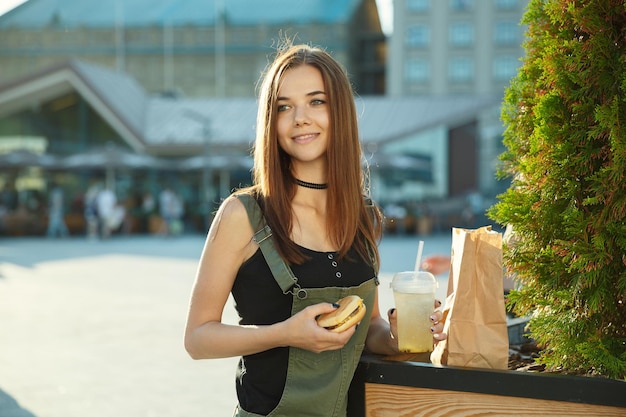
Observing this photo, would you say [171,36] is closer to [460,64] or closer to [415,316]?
[460,64]

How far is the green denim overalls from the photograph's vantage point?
80.9 inches

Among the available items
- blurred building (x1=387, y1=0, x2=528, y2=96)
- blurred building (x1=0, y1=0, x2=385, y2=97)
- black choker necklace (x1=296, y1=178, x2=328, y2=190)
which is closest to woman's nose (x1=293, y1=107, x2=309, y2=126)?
black choker necklace (x1=296, y1=178, x2=328, y2=190)

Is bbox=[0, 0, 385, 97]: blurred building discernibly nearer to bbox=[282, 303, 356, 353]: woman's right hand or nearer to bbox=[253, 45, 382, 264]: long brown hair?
bbox=[253, 45, 382, 264]: long brown hair

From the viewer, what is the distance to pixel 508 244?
7.86 ft

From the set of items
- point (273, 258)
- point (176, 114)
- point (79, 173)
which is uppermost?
point (176, 114)

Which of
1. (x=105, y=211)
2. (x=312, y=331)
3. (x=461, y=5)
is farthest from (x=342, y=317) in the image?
(x=461, y=5)

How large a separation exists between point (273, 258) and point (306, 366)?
28 cm

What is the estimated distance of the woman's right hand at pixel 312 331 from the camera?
1916 millimetres

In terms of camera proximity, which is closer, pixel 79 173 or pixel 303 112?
pixel 303 112

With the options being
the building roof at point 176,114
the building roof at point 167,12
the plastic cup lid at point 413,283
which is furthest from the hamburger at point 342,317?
the building roof at point 167,12

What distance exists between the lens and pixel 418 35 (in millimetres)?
65062

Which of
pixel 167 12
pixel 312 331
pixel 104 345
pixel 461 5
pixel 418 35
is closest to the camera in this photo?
pixel 312 331

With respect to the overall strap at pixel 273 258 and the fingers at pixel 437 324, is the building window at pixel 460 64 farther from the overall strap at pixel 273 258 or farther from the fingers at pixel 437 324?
the overall strap at pixel 273 258

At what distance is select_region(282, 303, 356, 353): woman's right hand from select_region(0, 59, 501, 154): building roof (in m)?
28.1
